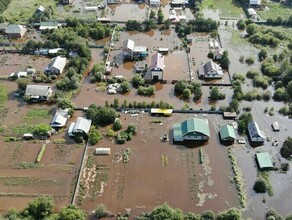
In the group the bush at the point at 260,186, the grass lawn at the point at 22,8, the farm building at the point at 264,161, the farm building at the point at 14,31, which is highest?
the grass lawn at the point at 22,8

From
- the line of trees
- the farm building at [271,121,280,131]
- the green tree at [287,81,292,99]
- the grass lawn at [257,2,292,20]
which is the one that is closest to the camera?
the farm building at [271,121,280,131]

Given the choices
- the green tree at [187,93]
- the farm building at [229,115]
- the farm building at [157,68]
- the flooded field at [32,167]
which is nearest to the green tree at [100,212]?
the flooded field at [32,167]

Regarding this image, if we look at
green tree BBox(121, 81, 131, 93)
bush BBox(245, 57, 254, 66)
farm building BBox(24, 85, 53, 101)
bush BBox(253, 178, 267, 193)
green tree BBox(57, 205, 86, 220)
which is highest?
bush BBox(245, 57, 254, 66)

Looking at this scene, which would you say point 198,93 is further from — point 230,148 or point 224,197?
point 224,197

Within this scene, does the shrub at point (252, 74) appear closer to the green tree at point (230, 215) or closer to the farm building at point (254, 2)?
the green tree at point (230, 215)

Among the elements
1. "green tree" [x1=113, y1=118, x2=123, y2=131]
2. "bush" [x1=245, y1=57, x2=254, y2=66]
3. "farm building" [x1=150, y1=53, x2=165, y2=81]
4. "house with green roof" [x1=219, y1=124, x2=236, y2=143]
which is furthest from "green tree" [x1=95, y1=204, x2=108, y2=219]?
"bush" [x1=245, y1=57, x2=254, y2=66]

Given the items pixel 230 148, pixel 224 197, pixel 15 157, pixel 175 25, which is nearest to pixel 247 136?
pixel 230 148

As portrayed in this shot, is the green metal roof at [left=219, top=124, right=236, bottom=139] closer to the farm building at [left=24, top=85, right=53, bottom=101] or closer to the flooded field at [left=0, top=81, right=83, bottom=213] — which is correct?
the flooded field at [left=0, top=81, right=83, bottom=213]
